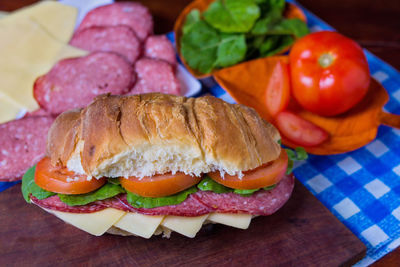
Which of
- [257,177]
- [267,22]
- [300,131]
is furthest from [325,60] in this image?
[257,177]

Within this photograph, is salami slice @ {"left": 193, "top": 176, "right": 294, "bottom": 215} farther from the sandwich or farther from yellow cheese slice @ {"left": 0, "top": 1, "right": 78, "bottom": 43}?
yellow cheese slice @ {"left": 0, "top": 1, "right": 78, "bottom": 43}

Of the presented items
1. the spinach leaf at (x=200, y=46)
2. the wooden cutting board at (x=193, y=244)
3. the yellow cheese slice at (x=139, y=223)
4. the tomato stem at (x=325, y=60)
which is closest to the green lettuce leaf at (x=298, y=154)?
the wooden cutting board at (x=193, y=244)

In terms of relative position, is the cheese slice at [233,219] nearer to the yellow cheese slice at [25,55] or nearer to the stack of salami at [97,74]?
the stack of salami at [97,74]

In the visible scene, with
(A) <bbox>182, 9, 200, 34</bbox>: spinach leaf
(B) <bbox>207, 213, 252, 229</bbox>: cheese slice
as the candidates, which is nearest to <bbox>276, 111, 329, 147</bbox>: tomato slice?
(B) <bbox>207, 213, 252, 229</bbox>: cheese slice

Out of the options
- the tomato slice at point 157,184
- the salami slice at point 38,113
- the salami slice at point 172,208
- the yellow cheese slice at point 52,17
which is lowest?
the salami slice at point 172,208

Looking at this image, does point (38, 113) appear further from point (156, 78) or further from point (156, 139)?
point (156, 139)

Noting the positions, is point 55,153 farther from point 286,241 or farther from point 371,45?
point 371,45
